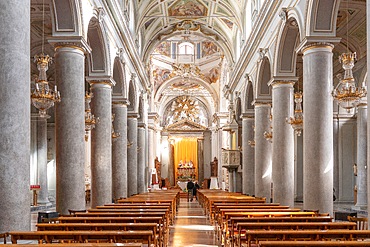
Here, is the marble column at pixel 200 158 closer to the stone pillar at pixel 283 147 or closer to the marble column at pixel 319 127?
the stone pillar at pixel 283 147

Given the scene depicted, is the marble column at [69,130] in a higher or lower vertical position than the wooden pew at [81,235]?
higher

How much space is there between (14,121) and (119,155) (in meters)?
12.9

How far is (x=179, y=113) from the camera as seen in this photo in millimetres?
45094

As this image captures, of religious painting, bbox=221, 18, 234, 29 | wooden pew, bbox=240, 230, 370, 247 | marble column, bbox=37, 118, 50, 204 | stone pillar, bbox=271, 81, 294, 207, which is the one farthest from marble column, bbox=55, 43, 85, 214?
religious painting, bbox=221, 18, 234, 29

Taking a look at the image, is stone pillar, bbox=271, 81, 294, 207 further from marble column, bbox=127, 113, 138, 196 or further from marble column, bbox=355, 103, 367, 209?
marble column, bbox=127, 113, 138, 196

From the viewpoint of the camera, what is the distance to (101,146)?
50.4 feet

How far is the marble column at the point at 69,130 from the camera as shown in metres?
11.2

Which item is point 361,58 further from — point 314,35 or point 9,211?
point 9,211

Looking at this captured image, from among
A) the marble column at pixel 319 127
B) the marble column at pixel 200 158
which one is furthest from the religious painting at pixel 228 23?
the marble column at pixel 200 158

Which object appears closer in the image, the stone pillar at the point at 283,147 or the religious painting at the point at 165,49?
the stone pillar at the point at 283,147

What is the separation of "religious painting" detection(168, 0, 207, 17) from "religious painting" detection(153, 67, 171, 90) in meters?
11.2

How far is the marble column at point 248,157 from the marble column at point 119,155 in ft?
20.0

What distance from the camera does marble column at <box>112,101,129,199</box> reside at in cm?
1906

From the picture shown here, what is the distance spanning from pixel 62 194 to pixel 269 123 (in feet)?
33.8
